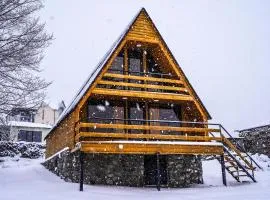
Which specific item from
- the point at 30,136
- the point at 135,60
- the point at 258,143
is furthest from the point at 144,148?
the point at 30,136

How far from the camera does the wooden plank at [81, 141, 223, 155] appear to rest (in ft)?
49.2

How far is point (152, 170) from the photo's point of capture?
61.4 feet

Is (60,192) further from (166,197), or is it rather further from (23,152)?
(23,152)

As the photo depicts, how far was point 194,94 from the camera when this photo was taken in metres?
18.9

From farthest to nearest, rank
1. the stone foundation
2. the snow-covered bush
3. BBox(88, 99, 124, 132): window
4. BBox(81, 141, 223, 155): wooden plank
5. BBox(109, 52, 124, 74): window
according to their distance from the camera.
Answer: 1. the snow-covered bush
2. BBox(109, 52, 124, 74): window
3. BBox(88, 99, 124, 132): window
4. the stone foundation
5. BBox(81, 141, 223, 155): wooden plank

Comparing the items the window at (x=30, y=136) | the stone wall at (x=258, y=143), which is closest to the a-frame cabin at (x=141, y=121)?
the stone wall at (x=258, y=143)

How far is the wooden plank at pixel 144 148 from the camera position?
1499cm

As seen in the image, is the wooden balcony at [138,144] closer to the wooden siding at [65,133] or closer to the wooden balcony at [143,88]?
the wooden siding at [65,133]

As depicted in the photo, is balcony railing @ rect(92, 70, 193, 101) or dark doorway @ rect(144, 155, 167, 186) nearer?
balcony railing @ rect(92, 70, 193, 101)

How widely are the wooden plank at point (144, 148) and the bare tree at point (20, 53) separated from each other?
9.93 feet

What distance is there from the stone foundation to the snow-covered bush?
49.2 ft

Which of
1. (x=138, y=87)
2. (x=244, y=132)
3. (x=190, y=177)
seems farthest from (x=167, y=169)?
(x=244, y=132)

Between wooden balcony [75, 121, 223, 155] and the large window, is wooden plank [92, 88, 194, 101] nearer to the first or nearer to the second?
the large window

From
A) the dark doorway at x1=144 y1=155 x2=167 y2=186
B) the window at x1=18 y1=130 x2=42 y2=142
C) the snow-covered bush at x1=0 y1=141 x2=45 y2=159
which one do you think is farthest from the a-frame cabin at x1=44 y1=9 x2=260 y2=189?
the window at x1=18 y1=130 x2=42 y2=142
